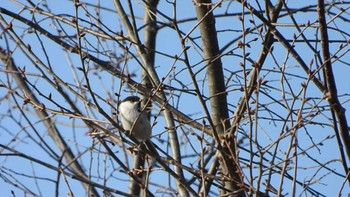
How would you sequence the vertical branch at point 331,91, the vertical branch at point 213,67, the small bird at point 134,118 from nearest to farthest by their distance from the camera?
the vertical branch at point 331,91 → the vertical branch at point 213,67 → the small bird at point 134,118

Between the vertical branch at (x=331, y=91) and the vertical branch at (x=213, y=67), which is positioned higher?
the vertical branch at (x=213, y=67)

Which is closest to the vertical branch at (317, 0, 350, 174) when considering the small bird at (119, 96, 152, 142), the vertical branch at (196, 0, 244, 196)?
the vertical branch at (196, 0, 244, 196)

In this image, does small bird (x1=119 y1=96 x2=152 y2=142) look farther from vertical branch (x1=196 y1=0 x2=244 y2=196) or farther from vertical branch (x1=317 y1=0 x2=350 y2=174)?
vertical branch (x1=317 y1=0 x2=350 y2=174)

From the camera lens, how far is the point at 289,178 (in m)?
3.52

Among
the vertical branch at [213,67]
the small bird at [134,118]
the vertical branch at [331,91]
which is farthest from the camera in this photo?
the small bird at [134,118]

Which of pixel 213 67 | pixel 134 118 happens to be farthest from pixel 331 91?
pixel 134 118

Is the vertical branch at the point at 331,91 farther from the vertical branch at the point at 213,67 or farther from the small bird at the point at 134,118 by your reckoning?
the small bird at the point at 134,118

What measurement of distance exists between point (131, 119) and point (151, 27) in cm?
136

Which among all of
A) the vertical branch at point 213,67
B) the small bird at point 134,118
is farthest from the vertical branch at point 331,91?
the small bird at point 134,118

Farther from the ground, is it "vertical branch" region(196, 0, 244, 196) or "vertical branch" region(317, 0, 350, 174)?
"vertical branch" region(196, 0, 244, 196)

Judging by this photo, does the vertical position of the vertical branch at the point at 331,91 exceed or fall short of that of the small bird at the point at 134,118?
it falls short

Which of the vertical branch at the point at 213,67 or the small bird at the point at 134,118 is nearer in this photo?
the vertical branch at the point at 213,67

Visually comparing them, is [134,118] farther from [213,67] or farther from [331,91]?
[331,91]

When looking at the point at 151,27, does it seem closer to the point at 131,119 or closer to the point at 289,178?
the point at 131,119
